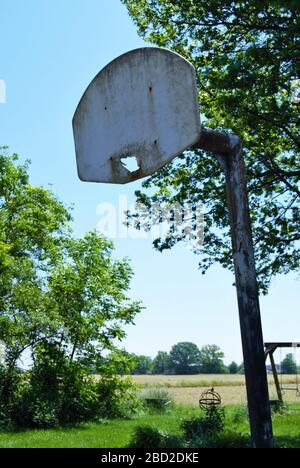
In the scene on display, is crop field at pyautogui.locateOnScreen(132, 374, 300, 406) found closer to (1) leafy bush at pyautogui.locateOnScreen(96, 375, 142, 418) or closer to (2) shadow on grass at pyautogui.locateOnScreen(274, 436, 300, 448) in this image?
(1) leafy bush at pyautogui.locateOnScreen(96, 375, 142, 418)

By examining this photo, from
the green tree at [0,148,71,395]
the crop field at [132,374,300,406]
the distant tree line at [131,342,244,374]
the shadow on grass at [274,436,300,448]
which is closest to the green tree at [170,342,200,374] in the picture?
the distant tree line at [131,342,244,374]

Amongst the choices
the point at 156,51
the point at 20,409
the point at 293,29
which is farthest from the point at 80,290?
the point at 156,51

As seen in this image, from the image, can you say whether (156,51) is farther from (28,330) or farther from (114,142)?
(28,330)

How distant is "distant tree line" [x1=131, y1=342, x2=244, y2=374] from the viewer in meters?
104

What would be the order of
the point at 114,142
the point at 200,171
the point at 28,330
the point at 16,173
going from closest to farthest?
the point at 114,142
the point at 200,171
the point at 28,330
the point at 16,173

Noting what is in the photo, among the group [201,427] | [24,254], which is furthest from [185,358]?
[201,427]

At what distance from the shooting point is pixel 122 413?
17719mm

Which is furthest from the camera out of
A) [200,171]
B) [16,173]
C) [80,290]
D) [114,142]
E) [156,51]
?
[16,173]

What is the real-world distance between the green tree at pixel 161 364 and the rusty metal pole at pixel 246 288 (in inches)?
3996

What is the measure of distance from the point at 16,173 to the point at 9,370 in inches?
393

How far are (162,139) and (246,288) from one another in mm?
1966

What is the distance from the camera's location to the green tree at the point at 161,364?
10718 centimetres

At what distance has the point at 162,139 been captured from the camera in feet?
20.1

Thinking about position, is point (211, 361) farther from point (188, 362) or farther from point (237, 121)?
point (237, 121)
